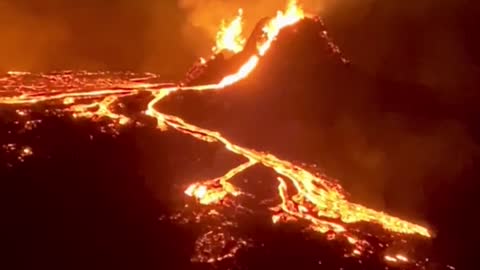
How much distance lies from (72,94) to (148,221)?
32.6 ft

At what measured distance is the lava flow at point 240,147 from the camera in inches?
886

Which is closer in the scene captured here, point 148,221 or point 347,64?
point 148,221

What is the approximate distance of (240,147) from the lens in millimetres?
26188

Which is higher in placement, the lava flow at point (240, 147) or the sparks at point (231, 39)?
the sparks at point (231, 39)

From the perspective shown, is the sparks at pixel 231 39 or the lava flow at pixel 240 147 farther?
the sparks at pixel 231 39

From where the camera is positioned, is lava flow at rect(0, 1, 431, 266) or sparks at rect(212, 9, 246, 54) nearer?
lava flow at rect(0, 1, 431, 266)

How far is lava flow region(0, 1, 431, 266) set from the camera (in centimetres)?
2252

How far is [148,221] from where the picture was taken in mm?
20984

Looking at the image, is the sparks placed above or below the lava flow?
above

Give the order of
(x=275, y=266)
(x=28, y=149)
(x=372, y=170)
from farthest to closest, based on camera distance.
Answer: (x=372, y=170) < (x=28, y=149) < (x=275, y=266)

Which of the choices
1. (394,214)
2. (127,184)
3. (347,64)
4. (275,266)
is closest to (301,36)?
(347,64)

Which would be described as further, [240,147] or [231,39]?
[231,39]

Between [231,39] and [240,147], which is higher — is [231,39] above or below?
above

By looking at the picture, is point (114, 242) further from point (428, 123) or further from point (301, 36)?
point (428, 123)
